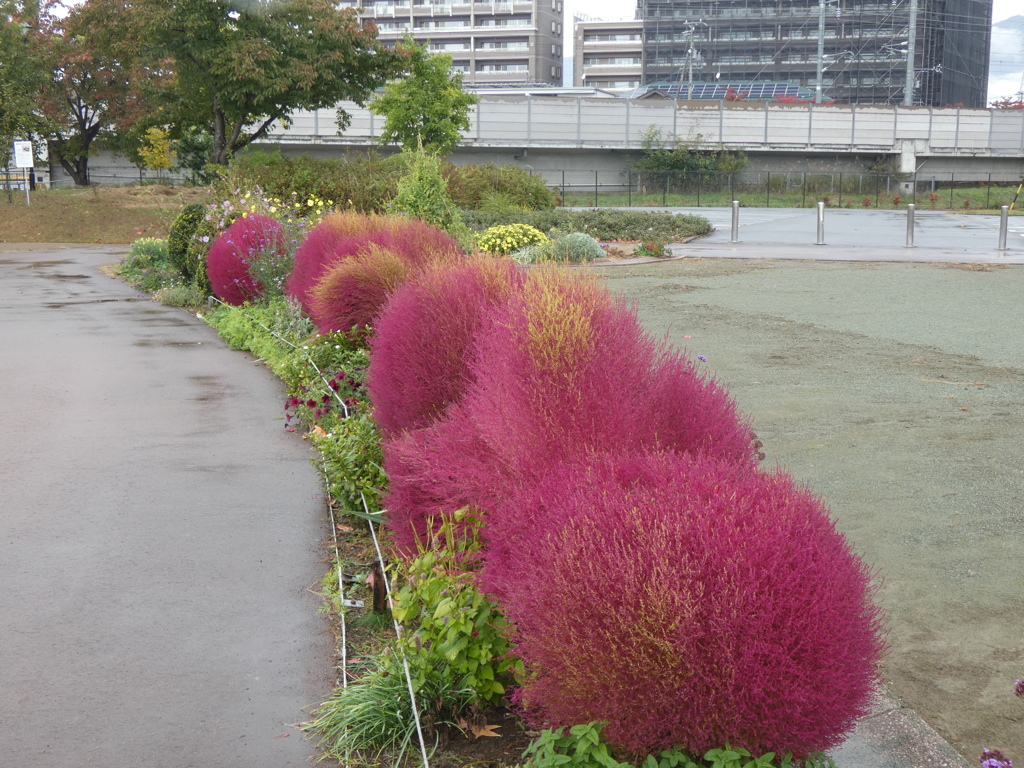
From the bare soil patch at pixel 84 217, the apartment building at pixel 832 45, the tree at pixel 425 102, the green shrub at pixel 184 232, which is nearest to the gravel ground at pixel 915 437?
the green shrub at pixel 184 232

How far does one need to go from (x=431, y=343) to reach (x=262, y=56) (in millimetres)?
27863

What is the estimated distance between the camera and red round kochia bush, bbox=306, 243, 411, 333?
304 inches

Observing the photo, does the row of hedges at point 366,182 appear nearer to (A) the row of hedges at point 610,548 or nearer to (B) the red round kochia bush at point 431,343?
(B) the red round kochia bush at point 431,343

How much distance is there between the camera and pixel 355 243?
29.2 ft

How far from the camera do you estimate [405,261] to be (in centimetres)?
781

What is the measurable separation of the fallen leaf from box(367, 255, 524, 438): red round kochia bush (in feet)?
5.67

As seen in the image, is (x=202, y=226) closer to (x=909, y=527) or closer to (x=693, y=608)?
(x=909, y=527)

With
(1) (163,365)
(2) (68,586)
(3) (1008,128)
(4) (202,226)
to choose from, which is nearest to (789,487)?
(2) (68,586)

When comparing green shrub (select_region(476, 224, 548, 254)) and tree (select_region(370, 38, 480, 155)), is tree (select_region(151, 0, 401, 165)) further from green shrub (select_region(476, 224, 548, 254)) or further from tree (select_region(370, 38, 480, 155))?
green shrub (select_region(476, 224, 548, 254))

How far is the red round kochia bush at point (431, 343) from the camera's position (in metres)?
5.07

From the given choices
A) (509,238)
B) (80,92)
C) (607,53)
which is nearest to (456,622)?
(509,238)

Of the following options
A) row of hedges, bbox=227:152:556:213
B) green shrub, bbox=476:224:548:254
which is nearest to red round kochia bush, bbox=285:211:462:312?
row of hedges, bbox=227:152:556:213

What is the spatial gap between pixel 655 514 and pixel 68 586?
11.1 feet

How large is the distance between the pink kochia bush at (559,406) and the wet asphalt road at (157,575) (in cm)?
93
